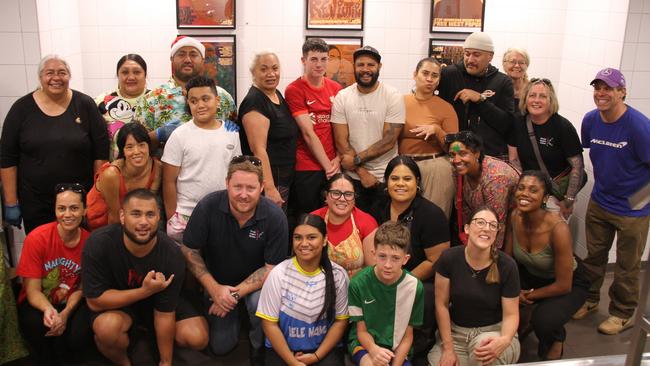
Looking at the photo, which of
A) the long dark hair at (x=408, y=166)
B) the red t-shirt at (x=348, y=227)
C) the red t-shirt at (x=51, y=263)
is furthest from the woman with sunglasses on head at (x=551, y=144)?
the red t-shirt at (x=51, y=263)

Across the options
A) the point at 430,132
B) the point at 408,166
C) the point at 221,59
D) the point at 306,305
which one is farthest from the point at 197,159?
the point at 221,59

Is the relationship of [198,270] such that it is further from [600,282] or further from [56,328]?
[600,282]

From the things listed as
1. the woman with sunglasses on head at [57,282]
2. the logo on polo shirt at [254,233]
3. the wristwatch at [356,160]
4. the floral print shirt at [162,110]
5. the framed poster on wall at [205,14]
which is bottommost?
the woman with sunglasses on head at [57,282]

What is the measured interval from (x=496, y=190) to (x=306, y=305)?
56.8 inches

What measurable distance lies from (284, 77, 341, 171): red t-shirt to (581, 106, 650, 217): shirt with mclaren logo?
1863 millimetres

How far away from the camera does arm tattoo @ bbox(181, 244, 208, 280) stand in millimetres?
3684

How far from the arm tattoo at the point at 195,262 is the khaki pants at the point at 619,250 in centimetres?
276

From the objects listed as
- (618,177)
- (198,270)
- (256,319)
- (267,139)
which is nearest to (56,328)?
(198,270)

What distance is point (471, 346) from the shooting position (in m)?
3.37

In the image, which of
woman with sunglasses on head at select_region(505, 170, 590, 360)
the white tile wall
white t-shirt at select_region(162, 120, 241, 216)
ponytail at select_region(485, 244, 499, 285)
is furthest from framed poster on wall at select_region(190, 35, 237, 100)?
ponytail at select_region(485, 244, 499, 285)

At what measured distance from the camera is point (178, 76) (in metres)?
4.20

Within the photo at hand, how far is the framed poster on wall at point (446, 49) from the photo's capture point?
19.0ft

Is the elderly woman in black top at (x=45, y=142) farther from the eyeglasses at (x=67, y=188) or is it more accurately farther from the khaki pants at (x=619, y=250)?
the khaki pants at (x=619, y=250)

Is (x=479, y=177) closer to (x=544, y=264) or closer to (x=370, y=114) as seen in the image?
(x=544, y=264)
